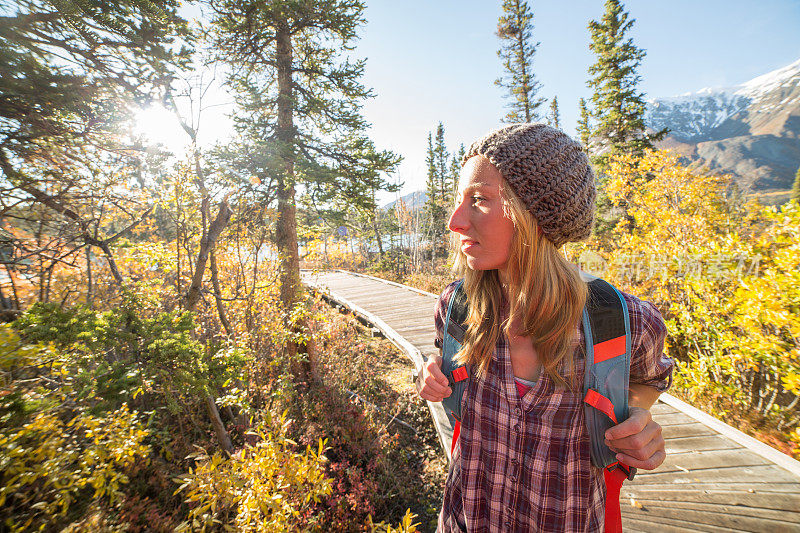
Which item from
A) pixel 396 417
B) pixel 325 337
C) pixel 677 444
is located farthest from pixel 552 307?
pixel 325 337

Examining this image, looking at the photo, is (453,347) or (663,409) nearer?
(453,347)

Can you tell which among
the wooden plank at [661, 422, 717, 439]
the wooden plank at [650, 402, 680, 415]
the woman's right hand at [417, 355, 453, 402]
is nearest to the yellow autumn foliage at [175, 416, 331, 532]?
the woman's right hand at [417, 355, 453, 402]

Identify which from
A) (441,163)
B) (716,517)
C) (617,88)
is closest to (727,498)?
(716,517)

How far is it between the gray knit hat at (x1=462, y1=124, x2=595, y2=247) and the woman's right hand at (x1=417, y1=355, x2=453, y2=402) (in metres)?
0.67

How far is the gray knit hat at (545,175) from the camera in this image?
110cm

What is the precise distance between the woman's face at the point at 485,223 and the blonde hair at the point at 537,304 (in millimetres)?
30

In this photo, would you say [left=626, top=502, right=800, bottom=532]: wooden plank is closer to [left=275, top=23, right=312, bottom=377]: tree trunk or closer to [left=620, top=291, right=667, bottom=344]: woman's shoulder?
[left=620, top=291, right=667, bottom=344]: woman's shoulder

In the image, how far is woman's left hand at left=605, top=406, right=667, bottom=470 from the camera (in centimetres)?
90

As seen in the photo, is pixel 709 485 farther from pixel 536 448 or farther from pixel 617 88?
pixel 617 88

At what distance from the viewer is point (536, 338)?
113 centimetres

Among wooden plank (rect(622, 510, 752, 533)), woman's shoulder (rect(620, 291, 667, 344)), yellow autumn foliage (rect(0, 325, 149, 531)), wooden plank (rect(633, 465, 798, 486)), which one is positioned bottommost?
wooden plank (rect(622, 510, 752, 533))

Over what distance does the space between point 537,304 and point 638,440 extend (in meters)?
0.49

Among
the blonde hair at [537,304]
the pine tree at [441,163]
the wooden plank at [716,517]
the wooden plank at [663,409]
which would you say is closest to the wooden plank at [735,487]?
the wooden plank at [716,517]

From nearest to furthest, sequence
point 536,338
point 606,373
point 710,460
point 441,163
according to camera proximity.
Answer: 1. point 606,373
2. point 536,338
3. point 710,460
4. point 441,163
